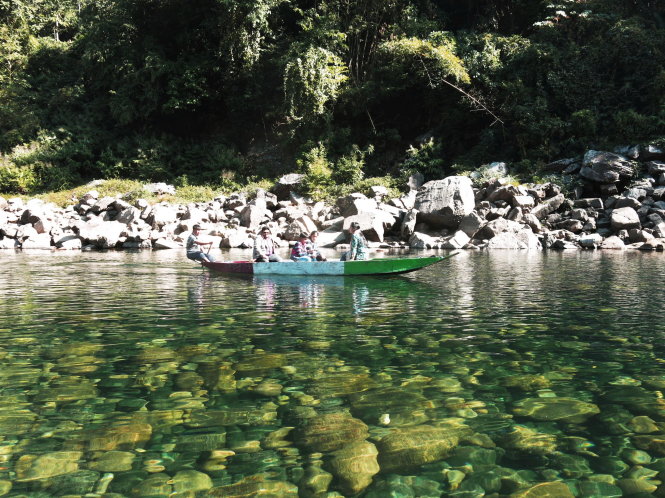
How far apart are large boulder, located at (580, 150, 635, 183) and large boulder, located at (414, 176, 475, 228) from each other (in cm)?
487

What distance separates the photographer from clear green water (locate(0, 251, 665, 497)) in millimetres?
3199

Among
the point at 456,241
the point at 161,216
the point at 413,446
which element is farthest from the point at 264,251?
the point at 161,216

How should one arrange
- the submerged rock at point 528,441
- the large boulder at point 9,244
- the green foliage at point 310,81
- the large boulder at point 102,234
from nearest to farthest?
the submerged rock at point 528,441 < the large boulder at point 9,244 < the large boulder at point 102,234 < the green foliage at point 310,81

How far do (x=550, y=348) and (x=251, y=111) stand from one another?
30955 mm

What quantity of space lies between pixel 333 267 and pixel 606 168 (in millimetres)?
15755

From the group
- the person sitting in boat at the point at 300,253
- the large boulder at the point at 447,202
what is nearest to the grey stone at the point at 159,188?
the large boulder at the point at 447,202

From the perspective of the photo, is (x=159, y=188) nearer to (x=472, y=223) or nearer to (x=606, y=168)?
(x=472, y=223)

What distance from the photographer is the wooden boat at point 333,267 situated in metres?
12.0

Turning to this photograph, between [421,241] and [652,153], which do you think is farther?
[652,153]

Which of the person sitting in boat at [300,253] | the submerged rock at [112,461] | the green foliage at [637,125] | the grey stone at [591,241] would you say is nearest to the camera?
the submerged rock at [112,461]

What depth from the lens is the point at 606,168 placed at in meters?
23.3

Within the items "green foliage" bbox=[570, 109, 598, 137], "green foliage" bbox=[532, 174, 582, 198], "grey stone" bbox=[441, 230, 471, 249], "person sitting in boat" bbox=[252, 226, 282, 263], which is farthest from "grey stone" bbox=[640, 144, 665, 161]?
"person sitting in boat" bbox=[252, 226, 282, 263]

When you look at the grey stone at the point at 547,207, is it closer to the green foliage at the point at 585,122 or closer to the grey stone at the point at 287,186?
the green foliage at the point at 585,122

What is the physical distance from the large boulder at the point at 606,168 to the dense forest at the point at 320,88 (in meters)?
1.87
